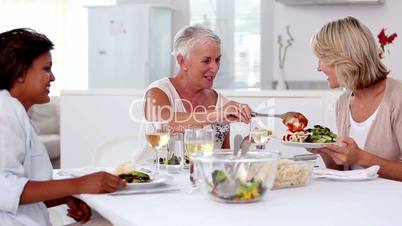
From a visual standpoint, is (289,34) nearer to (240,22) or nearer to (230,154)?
(240,22)

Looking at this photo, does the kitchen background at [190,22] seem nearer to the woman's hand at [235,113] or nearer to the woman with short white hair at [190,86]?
the woman with short white hair at [190,86]

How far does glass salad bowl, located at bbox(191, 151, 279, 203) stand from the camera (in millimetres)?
Result: 1374

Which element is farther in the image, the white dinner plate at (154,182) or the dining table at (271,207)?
the white dinner plate at (154,182)

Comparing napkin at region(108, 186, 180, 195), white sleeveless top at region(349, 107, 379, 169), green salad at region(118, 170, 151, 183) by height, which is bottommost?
napkin at region(108, 186, 180, 195)

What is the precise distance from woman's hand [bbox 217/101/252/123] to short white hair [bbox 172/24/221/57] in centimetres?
35

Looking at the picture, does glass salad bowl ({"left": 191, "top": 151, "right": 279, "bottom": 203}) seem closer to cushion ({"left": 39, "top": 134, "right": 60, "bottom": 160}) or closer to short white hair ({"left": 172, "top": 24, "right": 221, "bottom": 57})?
short white hair ({"left": 172, "top": 24, "right": 221, "bottom": 57})

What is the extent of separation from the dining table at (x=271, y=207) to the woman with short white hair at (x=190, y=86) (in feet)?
2.70

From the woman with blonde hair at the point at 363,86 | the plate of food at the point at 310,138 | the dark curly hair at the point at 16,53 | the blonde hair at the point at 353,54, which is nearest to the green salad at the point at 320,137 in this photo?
the plate of food at the point at 310,138

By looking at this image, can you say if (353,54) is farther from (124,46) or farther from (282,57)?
(124,46)

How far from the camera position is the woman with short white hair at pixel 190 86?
98.6 inches

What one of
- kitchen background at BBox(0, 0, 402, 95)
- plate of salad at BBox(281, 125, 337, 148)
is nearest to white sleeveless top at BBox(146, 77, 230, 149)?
plate of salad at BBox(281, 125, 337, 148)

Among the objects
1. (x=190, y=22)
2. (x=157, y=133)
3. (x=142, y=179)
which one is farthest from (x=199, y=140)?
(x=190, y=22)

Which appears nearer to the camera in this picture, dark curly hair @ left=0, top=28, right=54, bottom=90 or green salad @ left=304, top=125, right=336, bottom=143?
dark curly hair @ left=0, top=28, right=54, bottom=90

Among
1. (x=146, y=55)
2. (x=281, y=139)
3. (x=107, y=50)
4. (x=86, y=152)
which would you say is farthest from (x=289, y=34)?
(x=281, y=139)
